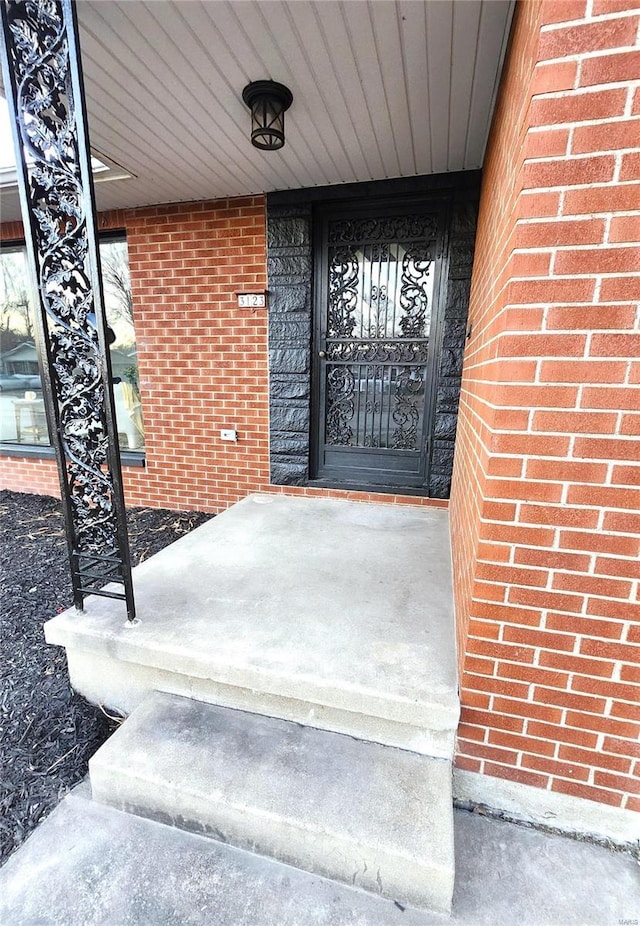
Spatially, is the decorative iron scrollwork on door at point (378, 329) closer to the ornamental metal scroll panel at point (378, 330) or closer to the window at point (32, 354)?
the ornamental metal scroll panel at point (378, 330)

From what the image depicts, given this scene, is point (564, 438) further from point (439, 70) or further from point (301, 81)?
point (301, 81)

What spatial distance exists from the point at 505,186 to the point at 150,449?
11.7 feet

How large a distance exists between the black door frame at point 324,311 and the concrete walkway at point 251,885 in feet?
7.37

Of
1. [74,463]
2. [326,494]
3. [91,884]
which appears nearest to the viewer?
[91,884]

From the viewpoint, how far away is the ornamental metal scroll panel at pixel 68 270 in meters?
1.43

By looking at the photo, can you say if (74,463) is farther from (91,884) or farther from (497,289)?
(497,289)

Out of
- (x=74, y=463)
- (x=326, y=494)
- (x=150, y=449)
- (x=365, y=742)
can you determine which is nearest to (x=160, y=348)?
(x=150, y=449)

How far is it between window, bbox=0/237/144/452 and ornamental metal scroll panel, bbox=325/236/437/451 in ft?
6.54

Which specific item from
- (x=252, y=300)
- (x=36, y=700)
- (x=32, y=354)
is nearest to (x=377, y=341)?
(x=252, y=300)

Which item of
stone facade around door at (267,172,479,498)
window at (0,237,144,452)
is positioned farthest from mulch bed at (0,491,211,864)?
window at (0,237,144,452)

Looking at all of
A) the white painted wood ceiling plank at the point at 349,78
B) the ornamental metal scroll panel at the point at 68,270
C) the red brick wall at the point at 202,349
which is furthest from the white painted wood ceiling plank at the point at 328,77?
the red brick wall at the point at 202,349

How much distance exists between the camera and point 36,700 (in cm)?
189

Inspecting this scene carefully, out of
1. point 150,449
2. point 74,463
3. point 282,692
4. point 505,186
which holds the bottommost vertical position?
point 282,692

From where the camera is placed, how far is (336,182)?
302 cm
